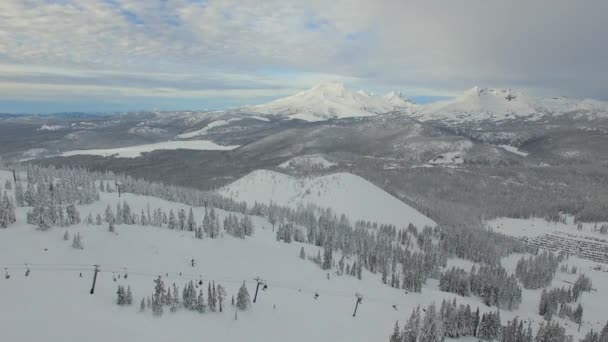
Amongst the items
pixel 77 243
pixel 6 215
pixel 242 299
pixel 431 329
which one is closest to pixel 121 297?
pixel 242 299

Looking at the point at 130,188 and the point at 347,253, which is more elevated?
the point at 130,188

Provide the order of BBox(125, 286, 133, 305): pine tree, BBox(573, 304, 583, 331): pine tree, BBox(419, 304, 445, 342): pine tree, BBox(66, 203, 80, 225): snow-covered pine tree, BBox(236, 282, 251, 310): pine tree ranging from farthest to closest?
BBox(573, 304, 583, 331): pine tree, BBox(66, 203, 80, 225): snow-covered pine tree, BBox(419, 304, 445, 342): pine tree, BBox(236, 282, 251, 310): pine tree, BBox(125, 286, 133, 305): pine tree

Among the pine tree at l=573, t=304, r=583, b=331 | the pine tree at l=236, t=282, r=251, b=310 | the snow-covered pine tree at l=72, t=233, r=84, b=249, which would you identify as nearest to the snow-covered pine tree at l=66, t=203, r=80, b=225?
the snow-covered pine tree at l=72, t=233, r=84, b=249

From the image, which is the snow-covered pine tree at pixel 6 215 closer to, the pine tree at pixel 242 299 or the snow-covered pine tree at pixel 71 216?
the snow-covered pine tree at pixel 71 216

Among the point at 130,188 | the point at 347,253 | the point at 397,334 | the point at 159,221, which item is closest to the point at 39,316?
the point at 397,334

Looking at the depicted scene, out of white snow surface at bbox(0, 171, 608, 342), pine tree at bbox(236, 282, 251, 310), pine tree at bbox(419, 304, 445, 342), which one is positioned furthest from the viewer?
pine tree at bbox(419, 304, 445, 342)

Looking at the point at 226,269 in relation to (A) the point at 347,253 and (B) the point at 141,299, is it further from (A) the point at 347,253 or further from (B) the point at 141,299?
(A) the point at 347,253

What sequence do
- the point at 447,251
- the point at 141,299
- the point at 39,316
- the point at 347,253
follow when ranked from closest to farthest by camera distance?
the point at 39,316, the point at 141,299, the point at 347,253, the point at 447,251

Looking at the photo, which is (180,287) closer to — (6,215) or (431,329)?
(6,215)

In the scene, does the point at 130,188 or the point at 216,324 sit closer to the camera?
the point at 216,324

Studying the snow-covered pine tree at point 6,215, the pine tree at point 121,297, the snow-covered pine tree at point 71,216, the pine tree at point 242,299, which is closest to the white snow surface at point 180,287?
the pine tree at point 121,297

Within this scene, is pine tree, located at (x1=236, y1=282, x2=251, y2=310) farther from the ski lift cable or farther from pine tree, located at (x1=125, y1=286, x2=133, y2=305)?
pine tree, located at (x1=125, y1=286, x2=133, y2=305)
